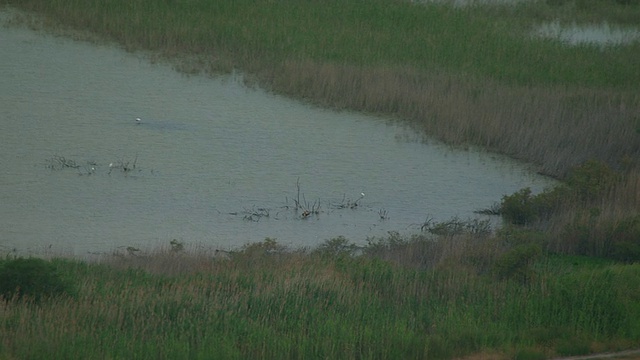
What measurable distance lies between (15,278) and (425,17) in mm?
17306

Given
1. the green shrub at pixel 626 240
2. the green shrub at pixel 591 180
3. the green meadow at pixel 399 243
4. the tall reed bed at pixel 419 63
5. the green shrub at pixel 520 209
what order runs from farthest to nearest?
the tall reed bed at pixel 419 63
the green shrub at pixel 591 180
the green shrub at pixel 520 209
the green shrub at pixel 626 240
the green meadow at pixel 399 243

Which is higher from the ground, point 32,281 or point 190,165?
point 32,281

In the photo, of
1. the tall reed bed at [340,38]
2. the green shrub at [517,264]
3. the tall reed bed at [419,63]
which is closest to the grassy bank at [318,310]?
the green shrub at [517,264]

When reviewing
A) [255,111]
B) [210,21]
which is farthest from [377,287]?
[210,21]

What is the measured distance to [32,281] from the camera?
26.8 ft

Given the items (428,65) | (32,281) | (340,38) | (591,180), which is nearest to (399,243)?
(591,180)

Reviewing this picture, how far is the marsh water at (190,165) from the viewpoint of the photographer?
40.3 feet

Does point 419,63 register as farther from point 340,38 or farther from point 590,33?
point 590,33

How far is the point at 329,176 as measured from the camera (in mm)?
14734

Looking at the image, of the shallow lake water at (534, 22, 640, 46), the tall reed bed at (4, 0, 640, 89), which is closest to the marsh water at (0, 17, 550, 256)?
the tall reed bed at (4, 0, 640, 89)

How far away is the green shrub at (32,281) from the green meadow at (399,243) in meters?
0.02

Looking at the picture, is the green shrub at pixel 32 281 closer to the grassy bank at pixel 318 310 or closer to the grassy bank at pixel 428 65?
the grassy bank at pixel 318 310

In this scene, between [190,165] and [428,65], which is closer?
[190,165]

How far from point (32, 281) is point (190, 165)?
21.4 feet
